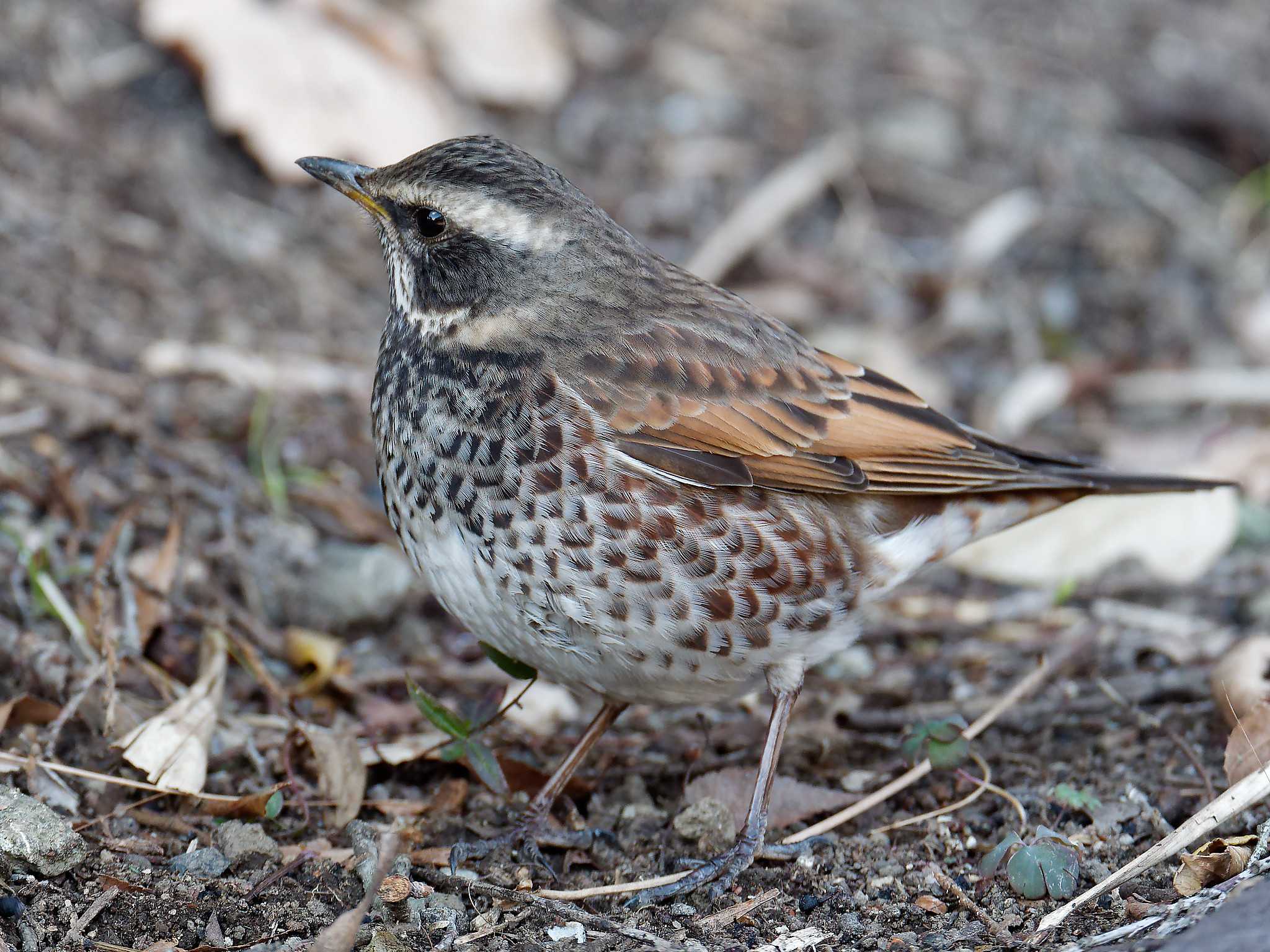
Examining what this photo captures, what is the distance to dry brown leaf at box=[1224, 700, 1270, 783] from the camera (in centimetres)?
418

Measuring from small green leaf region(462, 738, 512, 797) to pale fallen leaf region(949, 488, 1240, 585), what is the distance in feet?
9.14

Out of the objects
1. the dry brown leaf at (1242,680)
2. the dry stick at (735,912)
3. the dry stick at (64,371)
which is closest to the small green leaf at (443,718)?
the dry stick at (735,912)

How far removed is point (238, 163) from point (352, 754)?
170 inches

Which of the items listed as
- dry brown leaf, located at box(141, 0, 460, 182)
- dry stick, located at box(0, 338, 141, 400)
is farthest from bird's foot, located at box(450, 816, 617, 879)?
dry brown leaf, located at box(141, 0, 460, 182)

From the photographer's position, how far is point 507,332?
4.55m

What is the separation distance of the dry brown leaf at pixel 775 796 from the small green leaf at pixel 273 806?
4.06 feet

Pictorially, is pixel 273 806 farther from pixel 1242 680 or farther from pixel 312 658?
pixel 1242 680

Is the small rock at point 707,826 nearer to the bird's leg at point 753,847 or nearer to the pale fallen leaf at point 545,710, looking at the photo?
the bird's leg at point 753,847

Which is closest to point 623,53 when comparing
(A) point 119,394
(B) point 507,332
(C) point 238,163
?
(C) point 238,163

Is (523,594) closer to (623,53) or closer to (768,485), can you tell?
(768,485)

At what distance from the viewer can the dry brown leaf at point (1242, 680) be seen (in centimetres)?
457

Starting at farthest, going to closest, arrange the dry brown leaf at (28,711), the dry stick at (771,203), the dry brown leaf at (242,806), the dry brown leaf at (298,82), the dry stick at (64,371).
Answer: the dry stick at (771,203), the dry brown leaf at (298,82), the dry stick at (64,371), the dry brown leaf at (28,711), the dry brown leaf at (242,806)

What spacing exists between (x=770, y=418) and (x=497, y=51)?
16.1 ft

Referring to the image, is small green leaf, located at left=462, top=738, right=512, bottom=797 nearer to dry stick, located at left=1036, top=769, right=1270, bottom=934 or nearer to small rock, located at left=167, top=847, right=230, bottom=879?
small rock, located at left=167, top=847, right=230, bottom=879
